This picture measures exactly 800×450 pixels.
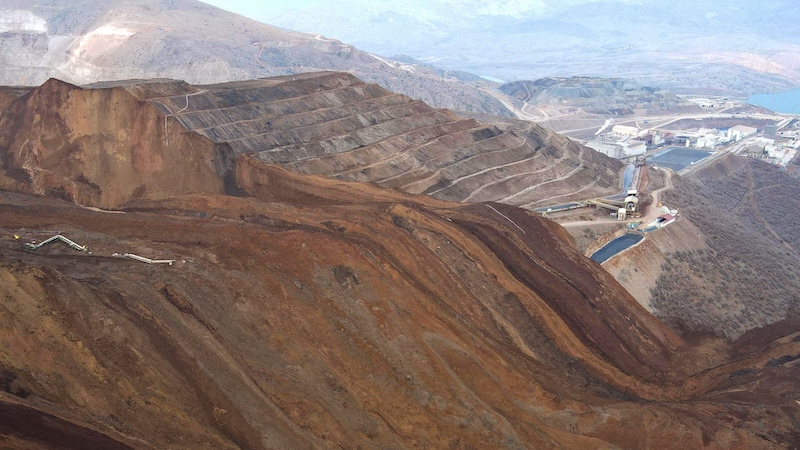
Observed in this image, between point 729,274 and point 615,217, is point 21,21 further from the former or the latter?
point 729,274

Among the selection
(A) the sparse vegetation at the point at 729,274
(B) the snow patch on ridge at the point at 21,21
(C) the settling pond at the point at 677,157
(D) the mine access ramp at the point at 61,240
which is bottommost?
(A) the sparse vegetation at the point at 729,274

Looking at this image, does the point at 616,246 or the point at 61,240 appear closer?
the point at 61,240

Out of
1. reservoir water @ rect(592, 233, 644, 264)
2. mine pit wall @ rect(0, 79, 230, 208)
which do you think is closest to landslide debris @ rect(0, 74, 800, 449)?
mine pit wall @ rect(0, 79, 230, 208)

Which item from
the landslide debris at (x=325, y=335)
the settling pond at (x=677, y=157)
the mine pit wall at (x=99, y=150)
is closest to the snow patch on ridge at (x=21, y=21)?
the settling pond at (x=677, y=157)

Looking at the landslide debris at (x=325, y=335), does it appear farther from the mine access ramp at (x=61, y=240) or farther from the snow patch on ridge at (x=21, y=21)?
the snow patch on ridge at (x=21, y=21)

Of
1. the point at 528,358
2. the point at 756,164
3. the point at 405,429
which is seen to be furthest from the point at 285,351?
the point at 756,164

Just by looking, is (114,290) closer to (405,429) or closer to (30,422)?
(30,422)

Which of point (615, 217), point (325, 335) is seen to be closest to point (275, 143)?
point (615, 217)
